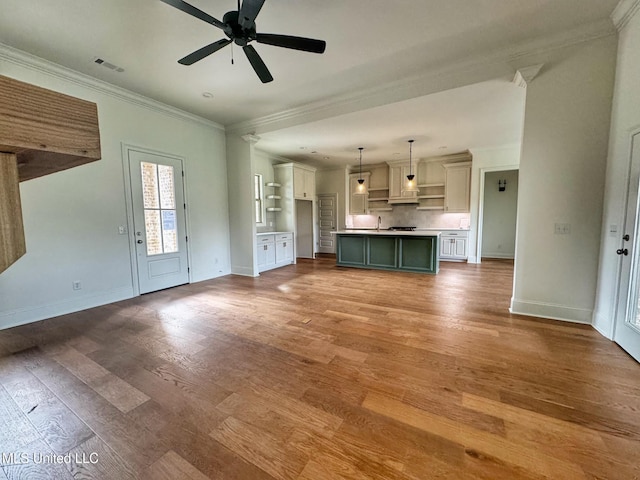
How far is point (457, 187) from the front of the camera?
7234mm

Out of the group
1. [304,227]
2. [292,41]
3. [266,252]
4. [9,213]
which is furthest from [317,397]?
[304,227]

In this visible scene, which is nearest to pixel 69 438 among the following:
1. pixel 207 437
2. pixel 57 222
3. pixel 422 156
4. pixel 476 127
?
pixel 207 437

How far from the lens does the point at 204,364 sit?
2373mm

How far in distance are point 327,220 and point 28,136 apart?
859cm

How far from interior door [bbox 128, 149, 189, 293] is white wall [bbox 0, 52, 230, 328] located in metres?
0.16

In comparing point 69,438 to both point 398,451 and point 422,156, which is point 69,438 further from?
point 422,156

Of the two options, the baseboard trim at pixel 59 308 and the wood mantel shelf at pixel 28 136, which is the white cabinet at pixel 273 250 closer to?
the baseboard trim at pixel 59 308

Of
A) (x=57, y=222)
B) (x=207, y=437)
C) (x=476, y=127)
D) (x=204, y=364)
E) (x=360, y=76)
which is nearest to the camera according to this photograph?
(x=207, y=437)

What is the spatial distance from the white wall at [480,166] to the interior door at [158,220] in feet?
21.3

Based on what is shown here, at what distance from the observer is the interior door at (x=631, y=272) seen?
95.7 inches

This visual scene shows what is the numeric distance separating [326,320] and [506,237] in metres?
6.67

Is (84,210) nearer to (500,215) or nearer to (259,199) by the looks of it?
(259,199)

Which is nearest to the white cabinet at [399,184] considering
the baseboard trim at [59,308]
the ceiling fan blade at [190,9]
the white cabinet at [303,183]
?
the white cabinet at [303,183]

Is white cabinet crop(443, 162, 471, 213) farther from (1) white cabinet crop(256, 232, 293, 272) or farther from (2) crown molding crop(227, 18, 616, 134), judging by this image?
(1) white cabinet crop(256, 232, 293, 272)
